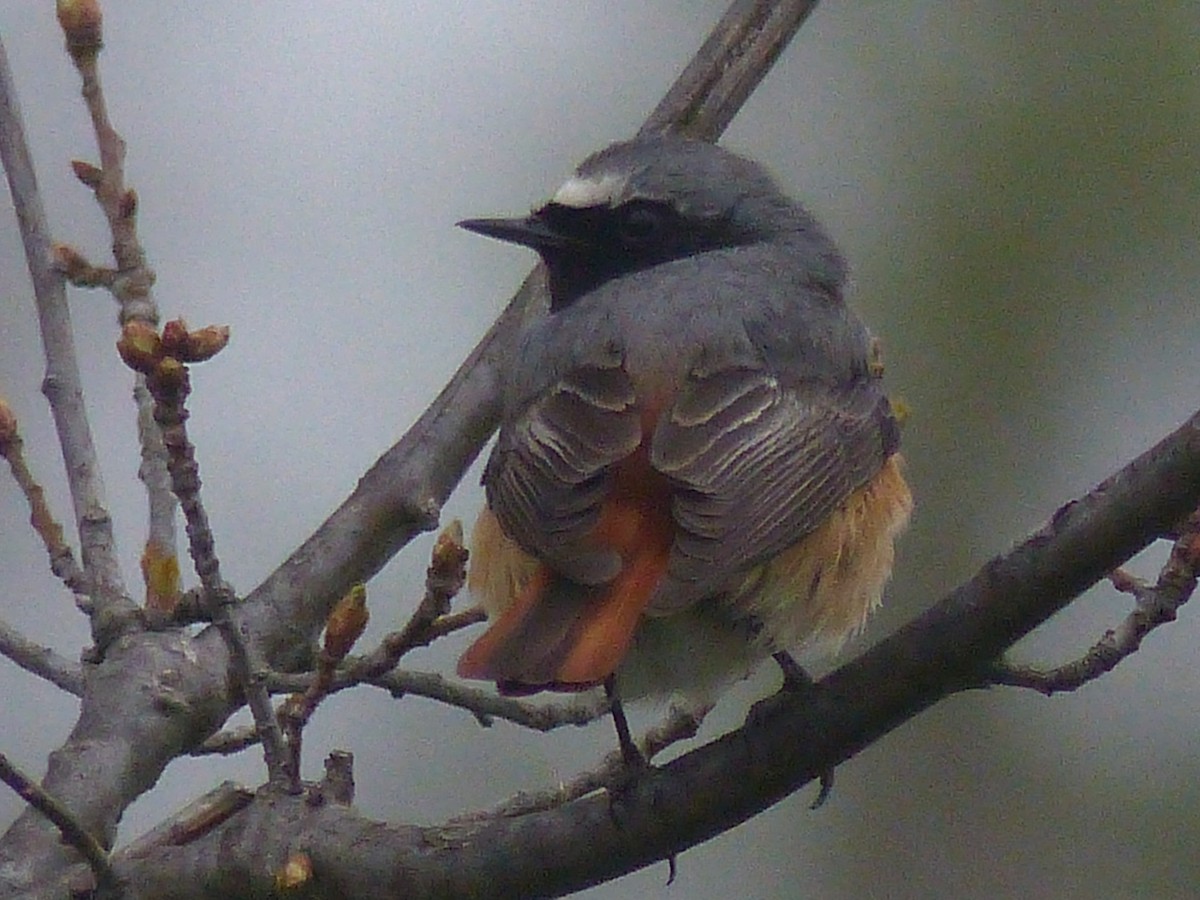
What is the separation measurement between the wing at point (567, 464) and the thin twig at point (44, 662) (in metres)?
0.77

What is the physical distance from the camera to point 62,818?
275cm

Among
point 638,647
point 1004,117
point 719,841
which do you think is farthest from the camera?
point 1004,117

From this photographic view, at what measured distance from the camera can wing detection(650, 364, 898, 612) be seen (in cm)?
312

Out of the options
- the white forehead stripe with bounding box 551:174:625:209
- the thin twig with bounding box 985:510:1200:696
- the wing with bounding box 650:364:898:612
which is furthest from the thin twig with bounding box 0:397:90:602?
the thin twig with bounding box 985:510:1200:696

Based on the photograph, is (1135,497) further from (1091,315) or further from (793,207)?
(1091,315)

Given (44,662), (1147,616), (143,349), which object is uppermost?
(1147,616)

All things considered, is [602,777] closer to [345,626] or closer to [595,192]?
[345,626]

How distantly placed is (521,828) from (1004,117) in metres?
5.94

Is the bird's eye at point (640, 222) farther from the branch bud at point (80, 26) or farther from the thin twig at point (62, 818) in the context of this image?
the thin twig at point (62, 818)

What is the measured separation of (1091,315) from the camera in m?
7.96

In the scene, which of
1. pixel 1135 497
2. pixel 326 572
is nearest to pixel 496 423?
pixel 326 572

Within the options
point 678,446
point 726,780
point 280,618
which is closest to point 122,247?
point 280,618

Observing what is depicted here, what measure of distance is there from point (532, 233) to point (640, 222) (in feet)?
0.76

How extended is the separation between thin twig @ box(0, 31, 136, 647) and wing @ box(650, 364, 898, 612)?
98 cm
